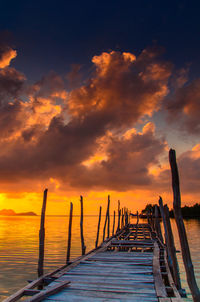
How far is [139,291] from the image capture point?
19.6ft

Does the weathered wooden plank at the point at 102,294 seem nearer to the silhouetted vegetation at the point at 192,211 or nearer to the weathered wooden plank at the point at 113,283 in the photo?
the weathered wooden plank at the point at 113,283

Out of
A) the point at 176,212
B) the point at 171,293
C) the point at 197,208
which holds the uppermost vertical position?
the point at 197,208

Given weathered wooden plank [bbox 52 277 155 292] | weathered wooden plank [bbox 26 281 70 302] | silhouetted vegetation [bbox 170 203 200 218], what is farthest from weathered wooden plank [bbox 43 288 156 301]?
silhouetted vegetation [bbox 170 203 200 218]

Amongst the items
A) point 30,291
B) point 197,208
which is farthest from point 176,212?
point 197,208

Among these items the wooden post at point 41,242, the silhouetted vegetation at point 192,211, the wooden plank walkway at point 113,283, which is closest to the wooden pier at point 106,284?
the wooden plank walkway at point 113,283

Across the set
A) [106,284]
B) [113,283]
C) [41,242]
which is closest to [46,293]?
[106,284]

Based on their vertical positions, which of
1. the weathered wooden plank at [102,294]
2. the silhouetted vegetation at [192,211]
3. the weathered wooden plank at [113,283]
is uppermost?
the silhouetted vegetation at [192,211]

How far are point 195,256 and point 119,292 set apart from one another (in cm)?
1718

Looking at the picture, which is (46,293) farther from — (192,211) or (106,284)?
(192,211)

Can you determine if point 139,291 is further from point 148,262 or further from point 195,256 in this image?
point 195,256

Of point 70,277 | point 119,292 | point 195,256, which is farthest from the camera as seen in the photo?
point 195,256

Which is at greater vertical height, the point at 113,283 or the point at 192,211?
the point at 192,211

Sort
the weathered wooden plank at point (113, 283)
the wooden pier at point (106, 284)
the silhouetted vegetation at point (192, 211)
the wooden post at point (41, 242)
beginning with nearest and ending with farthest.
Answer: the wooden pier at point (106, 284) → the weathered wooden plank at point (113, 283) → the wooden post at point (41, 242) → the silhouetted vegetation at point (192, 211)

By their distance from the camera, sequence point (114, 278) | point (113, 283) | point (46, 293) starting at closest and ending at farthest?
point (46, 293), point (113, 283), point (114, 278)
